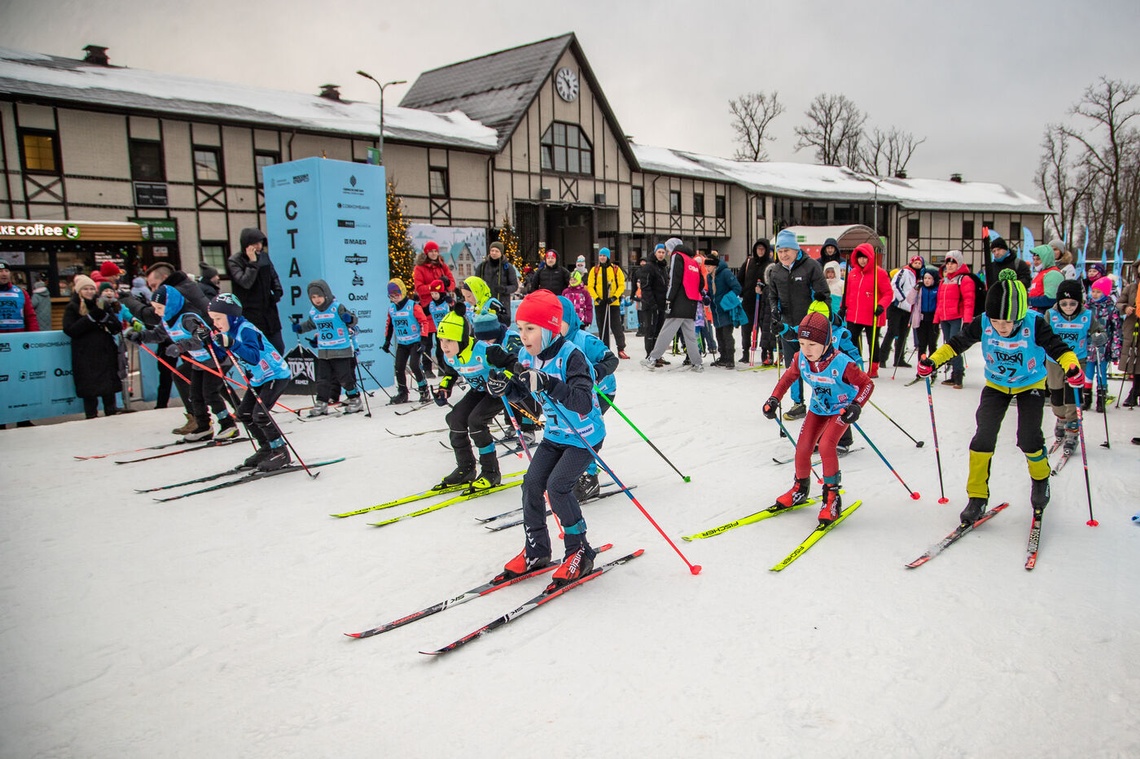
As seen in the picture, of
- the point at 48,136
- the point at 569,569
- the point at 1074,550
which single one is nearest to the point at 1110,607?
the point at 1074,550

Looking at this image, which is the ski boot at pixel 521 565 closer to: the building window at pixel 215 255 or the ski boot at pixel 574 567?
the ski boot at pixel 574 567

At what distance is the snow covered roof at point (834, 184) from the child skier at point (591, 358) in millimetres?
24087

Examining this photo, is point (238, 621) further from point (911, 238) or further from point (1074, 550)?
point (911, 238)

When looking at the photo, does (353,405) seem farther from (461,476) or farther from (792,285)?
(792,285)

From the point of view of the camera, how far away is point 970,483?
14.4ft

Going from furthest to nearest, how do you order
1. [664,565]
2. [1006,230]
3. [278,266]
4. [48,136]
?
[1006,230], [48,136], [278,266], [664,565]

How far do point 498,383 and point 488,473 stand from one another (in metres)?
1.79

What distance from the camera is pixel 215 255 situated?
741 inches

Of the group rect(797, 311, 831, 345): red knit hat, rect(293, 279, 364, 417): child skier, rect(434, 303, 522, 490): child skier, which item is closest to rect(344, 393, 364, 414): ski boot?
rect(293, 279, 364, 417): child skier

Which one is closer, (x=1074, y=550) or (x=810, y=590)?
(x=810, y=590)

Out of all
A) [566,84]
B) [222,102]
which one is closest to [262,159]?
[222,102]

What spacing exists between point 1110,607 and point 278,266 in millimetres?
9865

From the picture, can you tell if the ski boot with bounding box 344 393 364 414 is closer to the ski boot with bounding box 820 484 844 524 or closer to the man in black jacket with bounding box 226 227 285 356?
the man in black jacket with bounding box 226 227 285 356

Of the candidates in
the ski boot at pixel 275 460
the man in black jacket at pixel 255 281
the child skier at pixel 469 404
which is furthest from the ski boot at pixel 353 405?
the child skier at pixel 469 404
